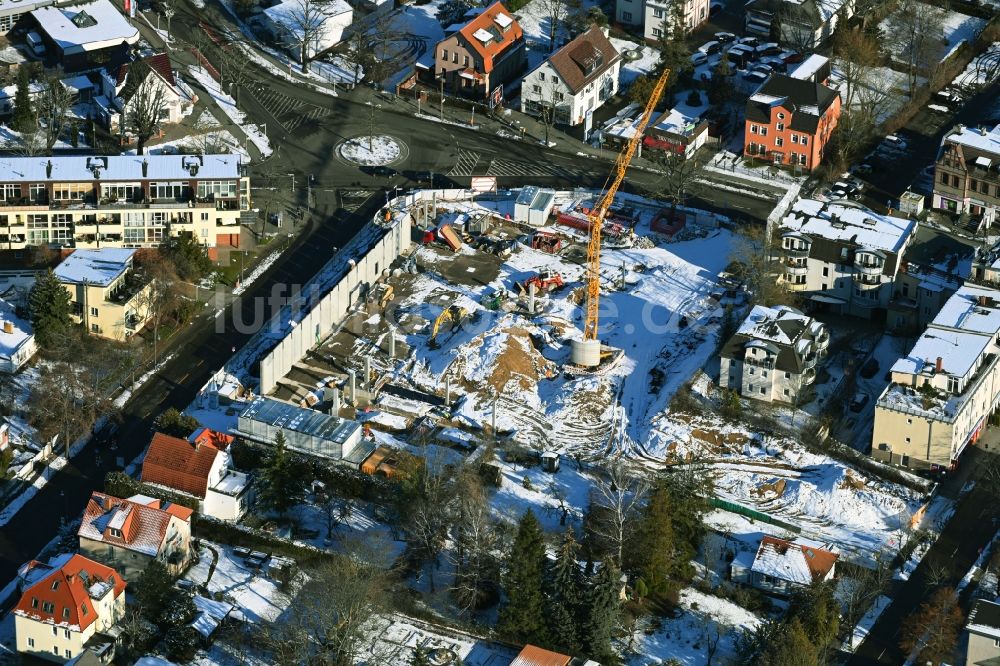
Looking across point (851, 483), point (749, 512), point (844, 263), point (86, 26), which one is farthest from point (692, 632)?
point (86, 26)

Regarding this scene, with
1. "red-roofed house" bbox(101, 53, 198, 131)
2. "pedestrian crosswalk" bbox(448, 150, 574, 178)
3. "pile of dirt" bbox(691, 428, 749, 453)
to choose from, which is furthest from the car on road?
"pile of dirt" bbox(691, 428, 749, 453)

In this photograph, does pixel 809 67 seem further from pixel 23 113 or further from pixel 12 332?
pixel 12 332

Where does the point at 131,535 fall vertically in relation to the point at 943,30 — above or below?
below

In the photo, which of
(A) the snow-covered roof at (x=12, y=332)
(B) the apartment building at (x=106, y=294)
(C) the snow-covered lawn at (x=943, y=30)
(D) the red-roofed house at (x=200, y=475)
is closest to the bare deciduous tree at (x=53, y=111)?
(B) the apartment building at (x=106, y=294)

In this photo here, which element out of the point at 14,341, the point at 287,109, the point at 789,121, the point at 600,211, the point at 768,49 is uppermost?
the point at 789,121

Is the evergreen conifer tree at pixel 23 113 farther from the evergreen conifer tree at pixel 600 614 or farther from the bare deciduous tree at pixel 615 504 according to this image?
the evergreen conifer tree at pixel 600 614

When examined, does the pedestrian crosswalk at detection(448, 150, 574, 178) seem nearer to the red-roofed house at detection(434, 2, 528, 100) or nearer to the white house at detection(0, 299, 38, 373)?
the red-roofed house at detection(434, 2, 528, 100)

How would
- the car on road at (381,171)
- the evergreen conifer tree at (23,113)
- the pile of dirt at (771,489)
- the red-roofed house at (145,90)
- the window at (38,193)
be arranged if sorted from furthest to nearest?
the red-roofed house at (145,90) < the car on road at (381,171) < the evergreen conifer tree at (23,113) < the window at (38,193) < the pile of dirt at (771,489)
